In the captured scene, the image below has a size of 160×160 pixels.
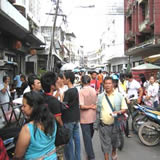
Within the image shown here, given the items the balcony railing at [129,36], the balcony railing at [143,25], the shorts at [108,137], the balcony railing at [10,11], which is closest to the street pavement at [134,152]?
the shorts at [108,137]

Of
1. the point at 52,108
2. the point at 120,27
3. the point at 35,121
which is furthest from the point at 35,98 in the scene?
the point at 120,27

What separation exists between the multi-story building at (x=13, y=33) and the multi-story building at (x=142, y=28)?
10.2 metres

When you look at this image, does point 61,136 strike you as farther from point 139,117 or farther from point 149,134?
point 139,117

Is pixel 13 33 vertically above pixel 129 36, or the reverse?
pixel 129 36

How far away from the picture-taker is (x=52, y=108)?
271cm

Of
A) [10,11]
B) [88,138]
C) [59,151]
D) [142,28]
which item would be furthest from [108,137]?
[142,28]

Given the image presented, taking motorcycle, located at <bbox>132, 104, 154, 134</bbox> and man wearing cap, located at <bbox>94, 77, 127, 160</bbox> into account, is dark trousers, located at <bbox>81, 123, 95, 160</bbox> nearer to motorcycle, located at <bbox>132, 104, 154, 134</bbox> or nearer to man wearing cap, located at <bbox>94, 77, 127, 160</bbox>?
man wearing cap, located at <bbox>94, 77, 127, 160</bbox>

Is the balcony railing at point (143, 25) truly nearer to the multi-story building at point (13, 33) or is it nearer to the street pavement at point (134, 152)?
the multi-story building at point (13, 33)

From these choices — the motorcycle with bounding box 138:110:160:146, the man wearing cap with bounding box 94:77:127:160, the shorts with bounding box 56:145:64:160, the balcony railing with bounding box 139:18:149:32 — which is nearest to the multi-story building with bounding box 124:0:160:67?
the balcony railing with bounding box 139:18:149:32

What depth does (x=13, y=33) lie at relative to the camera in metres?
12.1

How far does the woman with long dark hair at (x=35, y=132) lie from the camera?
6.43 ft

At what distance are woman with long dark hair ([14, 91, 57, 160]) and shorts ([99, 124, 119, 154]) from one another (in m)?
1.79

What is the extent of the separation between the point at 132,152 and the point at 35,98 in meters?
3.45

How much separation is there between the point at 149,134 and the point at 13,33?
9.71 metres
